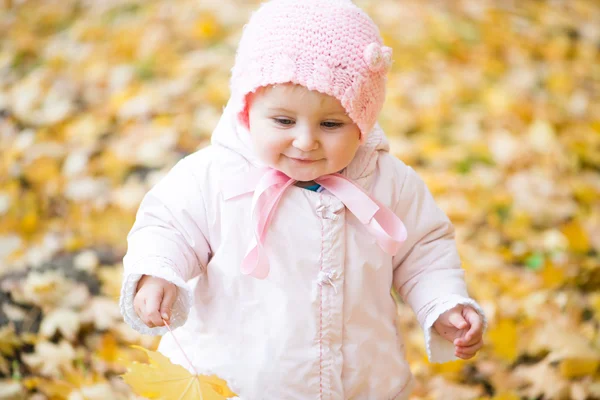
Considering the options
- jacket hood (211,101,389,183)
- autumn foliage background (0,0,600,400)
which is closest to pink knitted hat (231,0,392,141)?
jacket hood (211,101,389,183)

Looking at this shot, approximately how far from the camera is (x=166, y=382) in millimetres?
1586

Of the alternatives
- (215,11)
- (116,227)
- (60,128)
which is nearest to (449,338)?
(116,227)

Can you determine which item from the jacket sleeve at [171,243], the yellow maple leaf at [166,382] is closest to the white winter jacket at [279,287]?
the jacket sleeve at [171,243]

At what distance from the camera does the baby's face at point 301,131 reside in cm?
157

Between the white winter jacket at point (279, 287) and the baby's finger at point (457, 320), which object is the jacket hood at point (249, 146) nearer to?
the white winter jacket at point (279, 287)

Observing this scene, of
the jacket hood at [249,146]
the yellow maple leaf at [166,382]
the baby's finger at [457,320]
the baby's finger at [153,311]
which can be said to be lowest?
the yellow maple leaf at [166,382]

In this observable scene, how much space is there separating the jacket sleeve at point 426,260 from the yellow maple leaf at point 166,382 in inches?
21.2

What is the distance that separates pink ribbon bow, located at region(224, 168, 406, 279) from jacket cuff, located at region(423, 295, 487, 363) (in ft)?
0.57

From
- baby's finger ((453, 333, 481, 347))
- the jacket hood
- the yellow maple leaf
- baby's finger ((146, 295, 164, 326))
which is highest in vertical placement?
the jacket hood

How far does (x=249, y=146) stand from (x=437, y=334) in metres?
0.63

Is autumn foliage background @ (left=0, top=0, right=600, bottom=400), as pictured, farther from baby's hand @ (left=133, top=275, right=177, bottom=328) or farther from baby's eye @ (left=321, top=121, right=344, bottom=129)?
baby's eye @ (left=321, top=121, right=344, bottom=129)

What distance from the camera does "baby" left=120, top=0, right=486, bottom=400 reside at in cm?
158

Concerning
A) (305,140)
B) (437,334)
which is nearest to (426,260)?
(437,334)

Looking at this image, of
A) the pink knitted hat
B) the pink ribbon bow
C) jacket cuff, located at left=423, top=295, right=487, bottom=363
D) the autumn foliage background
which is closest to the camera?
the pink knitted hat
